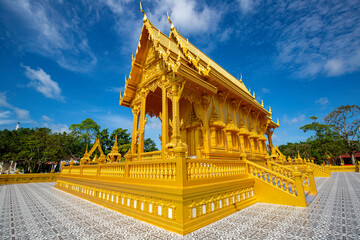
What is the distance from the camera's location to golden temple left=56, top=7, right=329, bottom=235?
11.1 ft

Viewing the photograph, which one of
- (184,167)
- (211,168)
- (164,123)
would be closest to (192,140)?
(164,123)

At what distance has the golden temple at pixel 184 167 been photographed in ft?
11.1

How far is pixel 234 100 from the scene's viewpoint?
9.99 m

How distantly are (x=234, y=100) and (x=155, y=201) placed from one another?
8067 millimetres

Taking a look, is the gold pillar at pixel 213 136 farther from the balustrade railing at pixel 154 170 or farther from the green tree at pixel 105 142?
the green tree at pixel 105 142

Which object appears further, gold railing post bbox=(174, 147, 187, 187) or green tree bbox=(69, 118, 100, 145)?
green tree bbox=(69, 118, 100, 145)

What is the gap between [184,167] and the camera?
3268 millimetres

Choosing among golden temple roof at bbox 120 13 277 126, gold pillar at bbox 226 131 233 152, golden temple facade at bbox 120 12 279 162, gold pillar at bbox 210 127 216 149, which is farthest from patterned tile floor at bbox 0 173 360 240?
golden temple roof at bbox 120 13 277 126

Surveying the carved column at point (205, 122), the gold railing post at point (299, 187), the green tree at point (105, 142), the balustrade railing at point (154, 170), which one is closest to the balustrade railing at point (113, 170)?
the balustrade railing at point (154, 170)

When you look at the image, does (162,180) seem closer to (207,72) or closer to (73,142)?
(207,72)

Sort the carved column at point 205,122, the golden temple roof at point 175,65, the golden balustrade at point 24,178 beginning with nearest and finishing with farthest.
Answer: the golden temple roof at point 175,65
the carved column at point 205,122
the golden balustrade at point 24,178

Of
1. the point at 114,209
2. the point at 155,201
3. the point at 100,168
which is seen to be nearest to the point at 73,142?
the point at 100,168

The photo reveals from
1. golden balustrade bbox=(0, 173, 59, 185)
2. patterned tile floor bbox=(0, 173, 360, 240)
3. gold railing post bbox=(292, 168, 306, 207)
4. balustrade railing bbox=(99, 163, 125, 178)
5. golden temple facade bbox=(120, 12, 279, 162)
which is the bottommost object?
golden balustrade bbox=(0, 173, 59, 185)

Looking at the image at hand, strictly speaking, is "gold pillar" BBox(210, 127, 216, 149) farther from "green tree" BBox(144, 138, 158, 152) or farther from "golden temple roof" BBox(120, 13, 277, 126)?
"green tree" BBox(144, 138, 158, 152)
